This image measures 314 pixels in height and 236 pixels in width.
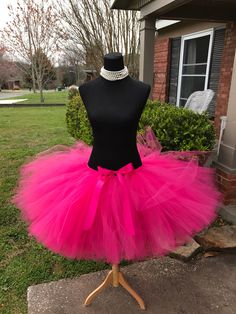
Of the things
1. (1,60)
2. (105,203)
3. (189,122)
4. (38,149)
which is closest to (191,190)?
(105,203)

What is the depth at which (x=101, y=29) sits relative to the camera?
27.9ft

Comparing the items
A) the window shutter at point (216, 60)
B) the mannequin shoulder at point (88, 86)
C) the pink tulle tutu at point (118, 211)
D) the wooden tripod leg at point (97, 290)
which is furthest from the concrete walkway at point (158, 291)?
the window shutter at point (216, 60)

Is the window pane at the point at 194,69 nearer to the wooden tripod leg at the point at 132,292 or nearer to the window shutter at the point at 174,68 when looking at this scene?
the window shutter at the point at 174,68

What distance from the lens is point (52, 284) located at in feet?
7.88

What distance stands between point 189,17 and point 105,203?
4.54 metres

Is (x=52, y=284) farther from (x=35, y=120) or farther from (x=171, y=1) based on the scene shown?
(x=35, y=120)

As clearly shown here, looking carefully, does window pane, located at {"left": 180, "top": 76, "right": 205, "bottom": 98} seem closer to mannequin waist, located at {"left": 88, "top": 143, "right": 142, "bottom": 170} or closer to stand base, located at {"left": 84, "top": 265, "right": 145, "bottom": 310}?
mannequin waist, located at {"left": 88, "top": 143, "right": 142, "bottom": 170}

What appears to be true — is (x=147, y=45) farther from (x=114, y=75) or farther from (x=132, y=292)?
(x=132, y=292)

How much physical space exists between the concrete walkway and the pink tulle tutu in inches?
23.2

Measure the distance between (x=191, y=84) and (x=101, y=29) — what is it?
345 centimetres

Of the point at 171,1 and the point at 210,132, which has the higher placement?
the point at 171,1

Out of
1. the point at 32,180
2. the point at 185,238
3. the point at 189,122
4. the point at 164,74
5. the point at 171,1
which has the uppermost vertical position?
the point at 171,1

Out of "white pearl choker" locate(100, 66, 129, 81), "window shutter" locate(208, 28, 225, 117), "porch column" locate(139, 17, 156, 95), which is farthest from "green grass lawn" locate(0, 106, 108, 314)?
"window shutter" locate(208, 28, 225, 117)

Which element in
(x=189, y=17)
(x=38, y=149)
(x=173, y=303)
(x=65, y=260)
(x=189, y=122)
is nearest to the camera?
(x=173, y=303)
